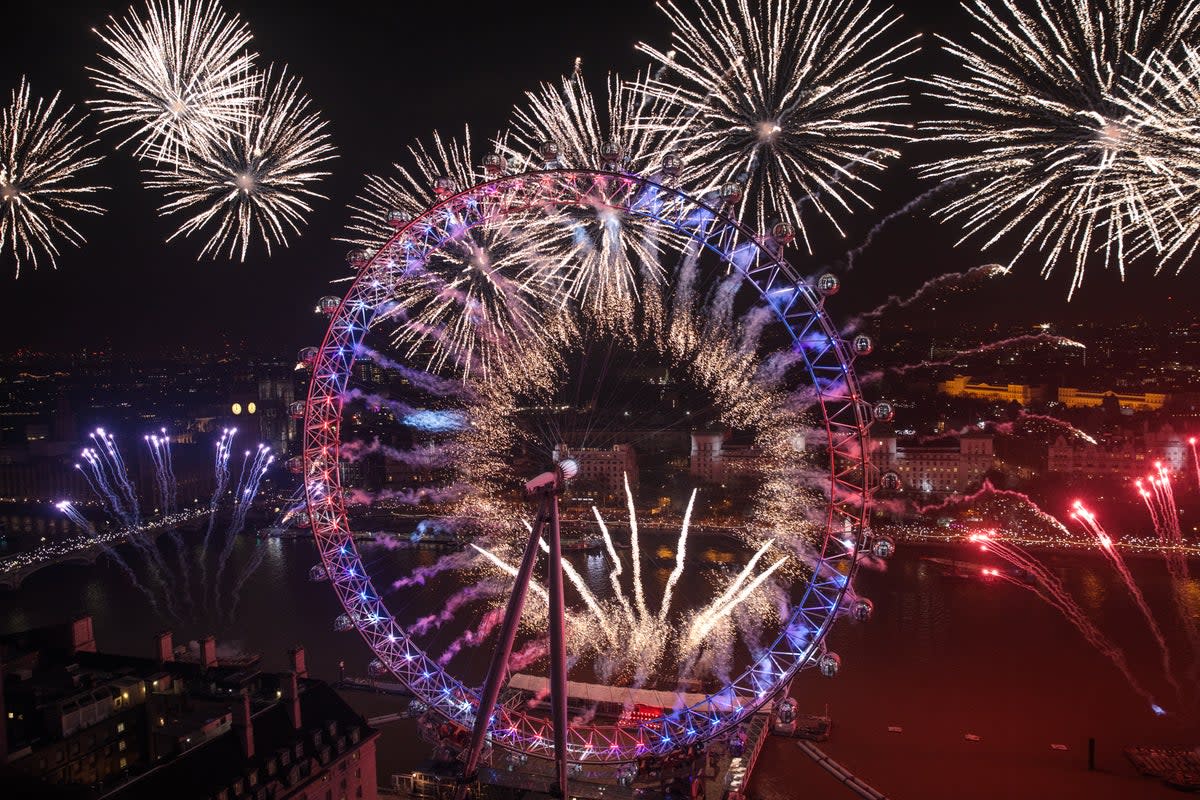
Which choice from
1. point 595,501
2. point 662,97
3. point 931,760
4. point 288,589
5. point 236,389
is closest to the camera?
point 662,97

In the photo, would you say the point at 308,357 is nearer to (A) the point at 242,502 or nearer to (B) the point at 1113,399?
(A) the point at 242,502

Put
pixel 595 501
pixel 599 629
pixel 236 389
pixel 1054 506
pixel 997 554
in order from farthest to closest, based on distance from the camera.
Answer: pixel 236 389, pixel 595 501, pixel 1054 506, pixel 997 554, pixel 599 629

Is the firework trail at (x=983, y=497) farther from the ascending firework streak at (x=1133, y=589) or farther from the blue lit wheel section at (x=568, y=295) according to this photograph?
the blue lit wheel section at (x=568, y=295)

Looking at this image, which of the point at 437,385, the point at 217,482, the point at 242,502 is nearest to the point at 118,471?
the point at 217,482

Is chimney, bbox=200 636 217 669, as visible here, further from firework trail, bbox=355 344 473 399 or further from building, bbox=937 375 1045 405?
building, bbox=937 375 1045 405

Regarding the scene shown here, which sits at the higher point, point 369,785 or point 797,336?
point 797,336

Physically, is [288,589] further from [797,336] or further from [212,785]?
[797,336]

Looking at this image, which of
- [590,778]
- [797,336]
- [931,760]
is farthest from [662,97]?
[931,760]
